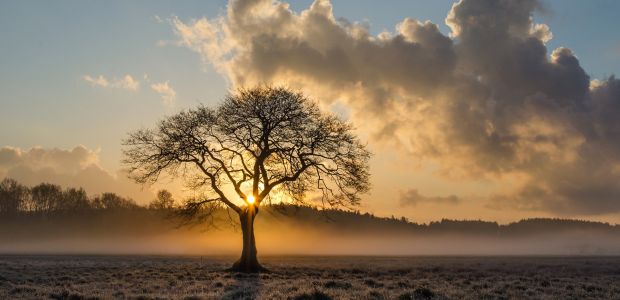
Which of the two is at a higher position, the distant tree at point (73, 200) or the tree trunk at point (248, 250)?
the distant tree at point (73, 200)

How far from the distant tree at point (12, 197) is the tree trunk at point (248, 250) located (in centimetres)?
14842

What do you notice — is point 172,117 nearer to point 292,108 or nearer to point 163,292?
point 292,108

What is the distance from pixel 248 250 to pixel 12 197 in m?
153

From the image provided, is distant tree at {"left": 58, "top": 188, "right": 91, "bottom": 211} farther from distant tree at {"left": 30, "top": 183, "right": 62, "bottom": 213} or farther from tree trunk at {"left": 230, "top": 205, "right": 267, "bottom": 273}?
tree trunk at {"left": 230, "top": 205, "right": 267, "bottom": 273}

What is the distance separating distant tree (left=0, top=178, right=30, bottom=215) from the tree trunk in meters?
148

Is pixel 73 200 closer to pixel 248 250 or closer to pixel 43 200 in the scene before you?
pixel 43 200

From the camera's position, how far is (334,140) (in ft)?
141

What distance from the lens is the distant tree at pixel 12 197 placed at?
16488cm

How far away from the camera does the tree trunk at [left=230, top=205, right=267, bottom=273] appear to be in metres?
41.0

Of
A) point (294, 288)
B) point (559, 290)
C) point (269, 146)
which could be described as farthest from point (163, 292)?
point (269, 146)

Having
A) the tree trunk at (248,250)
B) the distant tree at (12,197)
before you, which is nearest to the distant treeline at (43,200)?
the distant tree at (12,197)

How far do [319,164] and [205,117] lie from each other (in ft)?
33.1

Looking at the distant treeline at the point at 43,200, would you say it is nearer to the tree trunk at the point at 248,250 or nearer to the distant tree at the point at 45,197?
the distant tree at the point at 45,197

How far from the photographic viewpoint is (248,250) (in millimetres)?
41781
